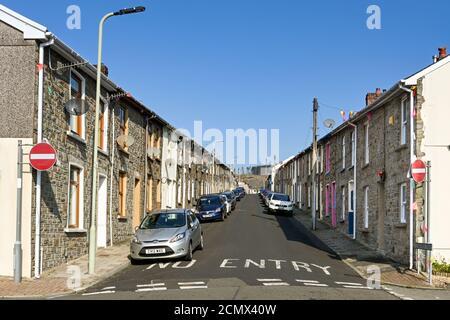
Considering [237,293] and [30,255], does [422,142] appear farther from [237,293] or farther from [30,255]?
[30,255]

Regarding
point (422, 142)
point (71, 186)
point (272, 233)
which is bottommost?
point (272, 233)

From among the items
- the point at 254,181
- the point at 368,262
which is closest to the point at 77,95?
the point at 368,262

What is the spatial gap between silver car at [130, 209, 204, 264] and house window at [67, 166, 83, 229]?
2.05m

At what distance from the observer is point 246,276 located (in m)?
14.5

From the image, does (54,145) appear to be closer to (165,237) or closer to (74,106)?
(74,106)

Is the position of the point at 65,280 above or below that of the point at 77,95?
below

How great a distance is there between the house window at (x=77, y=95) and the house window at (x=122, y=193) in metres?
5.14

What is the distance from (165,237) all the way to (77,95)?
5.53 m

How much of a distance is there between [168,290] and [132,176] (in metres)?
13.3

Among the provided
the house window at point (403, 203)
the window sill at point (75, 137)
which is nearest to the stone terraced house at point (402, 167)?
the house window at point (403, 203)
